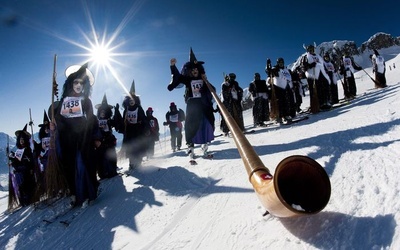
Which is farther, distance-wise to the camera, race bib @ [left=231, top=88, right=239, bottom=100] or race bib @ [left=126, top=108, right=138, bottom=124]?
race bib @ [left=231, top=88, right=239, bottom=100]

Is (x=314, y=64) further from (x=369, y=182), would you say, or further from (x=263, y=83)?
(x=369, y=182)

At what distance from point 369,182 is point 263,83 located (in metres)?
8.84

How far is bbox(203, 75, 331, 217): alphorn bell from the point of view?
141 cm

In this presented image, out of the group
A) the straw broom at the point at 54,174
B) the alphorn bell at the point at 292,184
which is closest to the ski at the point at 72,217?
the straw broom at the point at 54,174

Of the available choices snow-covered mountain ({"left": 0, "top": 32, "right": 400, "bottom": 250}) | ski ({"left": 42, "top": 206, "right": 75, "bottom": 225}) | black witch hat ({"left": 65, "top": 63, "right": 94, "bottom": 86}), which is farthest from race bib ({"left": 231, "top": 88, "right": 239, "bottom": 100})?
ski ({"left": 42, "top": 206, "right": 75, "bottom": 225})

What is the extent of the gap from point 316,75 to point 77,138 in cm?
780

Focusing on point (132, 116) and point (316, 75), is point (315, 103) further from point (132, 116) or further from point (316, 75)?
point (132, 116)

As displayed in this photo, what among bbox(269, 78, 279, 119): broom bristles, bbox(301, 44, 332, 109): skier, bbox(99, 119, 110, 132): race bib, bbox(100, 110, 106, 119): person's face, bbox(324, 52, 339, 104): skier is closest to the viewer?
bbox(99, 119, 110, 132): race bib

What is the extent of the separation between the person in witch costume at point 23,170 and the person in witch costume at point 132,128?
2610 mm

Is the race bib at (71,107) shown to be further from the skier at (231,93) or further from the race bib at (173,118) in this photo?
the race bib at (173,118)

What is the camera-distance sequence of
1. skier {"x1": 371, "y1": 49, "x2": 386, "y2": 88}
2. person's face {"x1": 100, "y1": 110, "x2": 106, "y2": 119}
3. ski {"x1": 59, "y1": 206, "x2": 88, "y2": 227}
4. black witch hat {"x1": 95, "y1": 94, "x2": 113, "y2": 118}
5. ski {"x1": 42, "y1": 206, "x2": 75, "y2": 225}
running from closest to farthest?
ski {"x1": 59, "y1": 206, "x2": 88, "y2": 227} → ski {"x1": 42, "y1": 206, "x2": 75, "y2": 225} → person's face {"x1": 100, "y1": 110, "x2": 106, "y2": 119} → black witch hat {"x1": 95, "y1": 94, "x2": 113, "y2": 118} → skier {"x1": 371, "y1": 49, "x2": 386, "y2": 88}

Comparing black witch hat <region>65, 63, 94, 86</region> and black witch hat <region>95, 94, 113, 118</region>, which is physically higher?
black witch hat <region>65, 63, 94, 86</region>

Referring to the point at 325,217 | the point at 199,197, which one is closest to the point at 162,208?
the point at 199,197

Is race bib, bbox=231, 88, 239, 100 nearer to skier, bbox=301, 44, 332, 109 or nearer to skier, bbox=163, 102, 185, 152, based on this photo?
skier, bbox=301, 44, 332, 109
